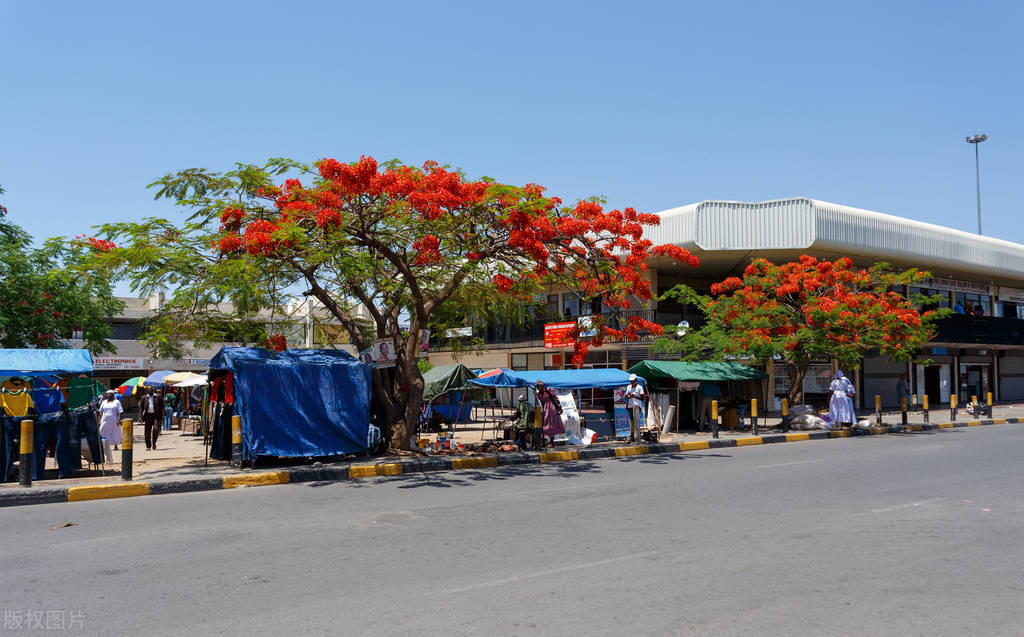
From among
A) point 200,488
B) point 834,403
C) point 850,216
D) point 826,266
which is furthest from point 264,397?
point 850,216

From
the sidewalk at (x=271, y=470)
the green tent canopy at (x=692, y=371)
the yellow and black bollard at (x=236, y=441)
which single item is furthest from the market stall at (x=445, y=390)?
the yellow and black bollard at (x=236, y=441)

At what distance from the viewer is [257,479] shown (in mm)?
12477

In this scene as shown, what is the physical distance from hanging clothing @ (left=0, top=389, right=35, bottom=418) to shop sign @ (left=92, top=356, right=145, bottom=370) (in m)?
30.2

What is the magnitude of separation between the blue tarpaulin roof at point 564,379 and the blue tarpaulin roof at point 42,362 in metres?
9.07

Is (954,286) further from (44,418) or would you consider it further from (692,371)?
(44,418)

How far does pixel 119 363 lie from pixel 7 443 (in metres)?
32.3

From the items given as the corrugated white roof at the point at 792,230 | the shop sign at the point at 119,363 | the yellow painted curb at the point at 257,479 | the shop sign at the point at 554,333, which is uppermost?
the corrugated white roof at the point at 792,230

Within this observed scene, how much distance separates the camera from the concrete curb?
35.3 ft

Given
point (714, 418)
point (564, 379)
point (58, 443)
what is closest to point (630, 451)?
point (564, 379)

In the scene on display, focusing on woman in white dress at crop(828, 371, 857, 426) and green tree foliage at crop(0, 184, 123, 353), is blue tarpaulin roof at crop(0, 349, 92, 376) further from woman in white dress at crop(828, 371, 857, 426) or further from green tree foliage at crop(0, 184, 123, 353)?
woman in white dress at crop(828, 371, 857, 426)

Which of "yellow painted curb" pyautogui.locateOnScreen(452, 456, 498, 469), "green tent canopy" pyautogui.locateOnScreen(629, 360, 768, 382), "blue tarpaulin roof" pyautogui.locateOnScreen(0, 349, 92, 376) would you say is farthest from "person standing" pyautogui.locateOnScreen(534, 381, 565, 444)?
"blue tarpaulin roof" pyautogui.locateOnScreen(0, 349, 92, 376)

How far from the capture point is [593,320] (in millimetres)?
15891

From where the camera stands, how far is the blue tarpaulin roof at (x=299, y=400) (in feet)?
45.7

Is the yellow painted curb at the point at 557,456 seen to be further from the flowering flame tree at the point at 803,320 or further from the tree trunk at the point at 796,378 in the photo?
the tree trunk at the point at 796,378
